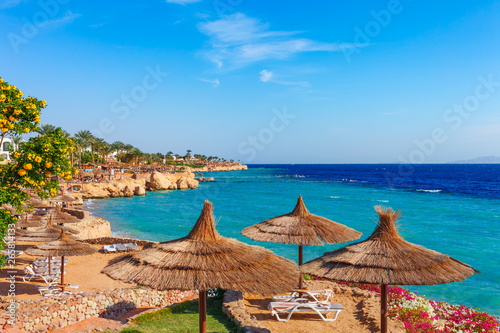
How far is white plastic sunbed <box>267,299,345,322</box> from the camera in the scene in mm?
9469

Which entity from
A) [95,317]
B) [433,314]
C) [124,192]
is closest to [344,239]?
[433,314]

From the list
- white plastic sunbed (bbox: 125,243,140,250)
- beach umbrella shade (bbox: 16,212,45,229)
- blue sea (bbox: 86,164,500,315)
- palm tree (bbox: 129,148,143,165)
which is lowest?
blue sea (bbox: 86,164,500,315)

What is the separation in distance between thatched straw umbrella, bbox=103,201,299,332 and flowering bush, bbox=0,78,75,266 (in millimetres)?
3613

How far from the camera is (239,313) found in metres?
9.23

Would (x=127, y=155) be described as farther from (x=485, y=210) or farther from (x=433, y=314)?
(x=433, y=314)

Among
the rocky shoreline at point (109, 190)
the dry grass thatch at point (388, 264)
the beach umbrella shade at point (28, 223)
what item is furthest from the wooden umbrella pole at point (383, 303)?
the rocky shoreline at point (109, 190)

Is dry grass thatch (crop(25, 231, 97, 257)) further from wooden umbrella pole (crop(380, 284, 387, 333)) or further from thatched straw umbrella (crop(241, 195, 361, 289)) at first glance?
wooden umbrella pole (crop(380, 284, 387, 333))

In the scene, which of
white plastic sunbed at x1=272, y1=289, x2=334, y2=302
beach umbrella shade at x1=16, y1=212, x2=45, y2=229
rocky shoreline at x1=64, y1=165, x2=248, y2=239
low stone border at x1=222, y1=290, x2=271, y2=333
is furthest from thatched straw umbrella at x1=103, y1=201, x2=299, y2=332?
rocky shoreline at x1=64, y1=165, x2=248, y2=239

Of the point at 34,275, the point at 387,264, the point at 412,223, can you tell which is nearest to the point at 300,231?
the point at 387,264

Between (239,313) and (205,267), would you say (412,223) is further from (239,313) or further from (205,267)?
(205,267)

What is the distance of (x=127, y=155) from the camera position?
357ft

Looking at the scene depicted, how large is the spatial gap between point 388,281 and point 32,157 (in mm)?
8158

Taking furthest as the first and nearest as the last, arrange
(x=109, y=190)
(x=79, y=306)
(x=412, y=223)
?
(x=109, y=190) → (x=412, y=223) → (x=79, y=306)

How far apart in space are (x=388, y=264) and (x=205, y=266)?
10.8ft
